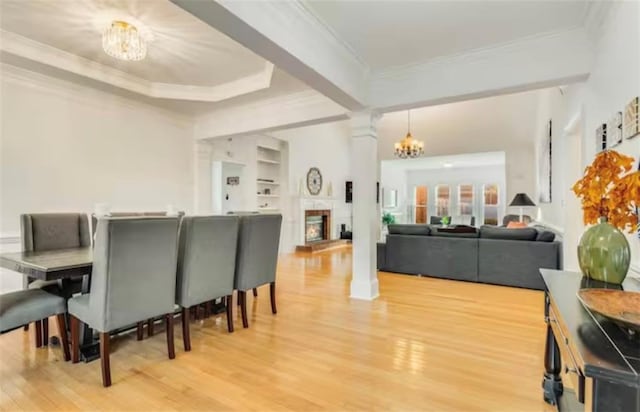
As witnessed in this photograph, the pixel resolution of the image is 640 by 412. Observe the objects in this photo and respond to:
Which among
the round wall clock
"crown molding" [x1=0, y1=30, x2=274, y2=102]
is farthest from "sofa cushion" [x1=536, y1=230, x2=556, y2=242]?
the round wall clock

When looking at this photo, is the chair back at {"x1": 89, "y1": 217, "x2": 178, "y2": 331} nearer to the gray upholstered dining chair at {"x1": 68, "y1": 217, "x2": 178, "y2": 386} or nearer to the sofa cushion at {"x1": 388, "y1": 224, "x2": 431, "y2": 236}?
the gray upholstered dining chair at {"x1": 68, "y1": 217, "x2": 178, "y2": 386}

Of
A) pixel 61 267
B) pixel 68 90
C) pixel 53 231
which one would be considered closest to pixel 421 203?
pixel 68 90

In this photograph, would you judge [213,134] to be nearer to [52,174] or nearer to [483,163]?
[52,174]

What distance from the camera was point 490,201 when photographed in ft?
37.2

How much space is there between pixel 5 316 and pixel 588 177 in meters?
3.20

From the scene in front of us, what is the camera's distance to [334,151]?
9195mm

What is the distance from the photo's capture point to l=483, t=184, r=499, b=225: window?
11.3m

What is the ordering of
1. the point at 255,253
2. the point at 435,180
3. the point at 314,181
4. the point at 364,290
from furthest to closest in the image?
the point at 435,180, the point at 314,181, the point at 364,290, the point at 255,253

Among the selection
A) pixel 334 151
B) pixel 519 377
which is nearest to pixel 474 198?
pixel 334 151

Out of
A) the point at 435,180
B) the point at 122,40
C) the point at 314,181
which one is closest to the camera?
the point at 122,40

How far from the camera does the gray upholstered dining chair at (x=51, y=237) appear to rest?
2410mm

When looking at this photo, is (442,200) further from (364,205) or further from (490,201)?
(364,205)

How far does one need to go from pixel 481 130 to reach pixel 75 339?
8.13m

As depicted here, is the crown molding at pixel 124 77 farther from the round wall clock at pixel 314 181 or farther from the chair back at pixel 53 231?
the round wall clock at pixel 314 181
